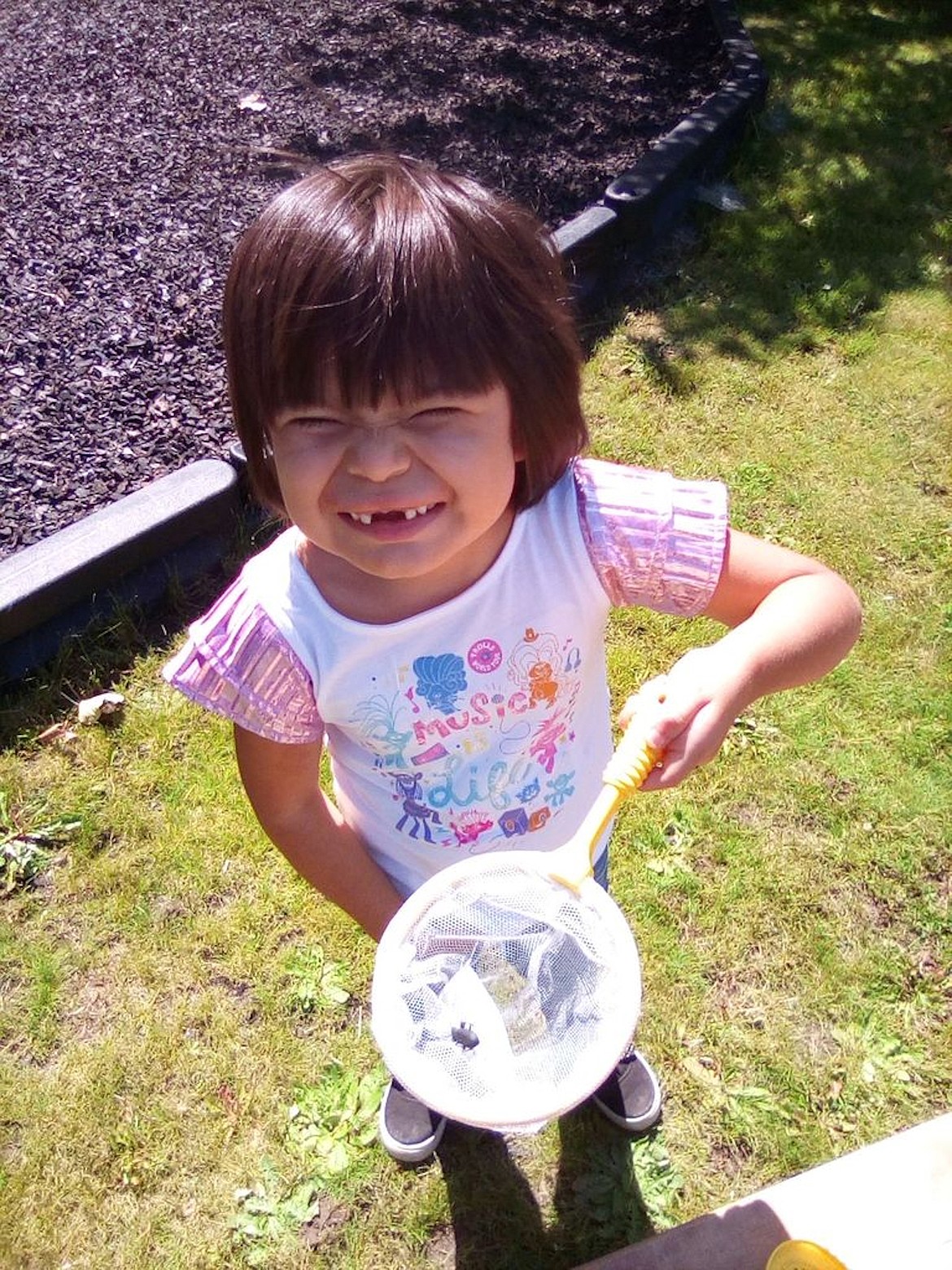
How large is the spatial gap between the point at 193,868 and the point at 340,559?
Answer: 1.60 metres

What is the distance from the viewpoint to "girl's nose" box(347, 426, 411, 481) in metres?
1.24

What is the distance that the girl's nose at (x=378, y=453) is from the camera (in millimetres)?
1238

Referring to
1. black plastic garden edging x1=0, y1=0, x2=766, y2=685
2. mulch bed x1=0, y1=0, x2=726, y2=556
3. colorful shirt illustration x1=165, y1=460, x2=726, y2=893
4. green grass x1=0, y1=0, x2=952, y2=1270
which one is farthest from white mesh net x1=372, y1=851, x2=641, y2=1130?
mulch bed x1=0, y1=0, x2=726, y2=556

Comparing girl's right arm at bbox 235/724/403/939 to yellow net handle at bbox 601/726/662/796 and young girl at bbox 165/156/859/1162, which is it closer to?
young girl at bbox 165/156/859/1162

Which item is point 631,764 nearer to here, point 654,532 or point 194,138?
point 654,532

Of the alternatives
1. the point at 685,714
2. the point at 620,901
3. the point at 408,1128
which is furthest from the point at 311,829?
the point at 620,901

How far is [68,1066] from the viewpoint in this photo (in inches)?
96.8

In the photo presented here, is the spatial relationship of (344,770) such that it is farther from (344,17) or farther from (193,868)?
(344,17)

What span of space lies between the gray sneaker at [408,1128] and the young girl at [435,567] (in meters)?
0.77

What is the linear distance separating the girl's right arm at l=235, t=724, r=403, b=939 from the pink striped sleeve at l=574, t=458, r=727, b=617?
56cm

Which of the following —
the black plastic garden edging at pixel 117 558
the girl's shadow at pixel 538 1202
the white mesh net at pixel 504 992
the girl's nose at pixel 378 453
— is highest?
the girl's nose at pixel 378 453

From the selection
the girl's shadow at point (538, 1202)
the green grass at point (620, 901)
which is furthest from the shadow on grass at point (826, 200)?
the girl's shadow at point (538, 1202)

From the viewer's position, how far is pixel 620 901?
2703 millimetres

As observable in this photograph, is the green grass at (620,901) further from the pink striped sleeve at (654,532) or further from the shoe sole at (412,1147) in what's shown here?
Answer: the pink striped sleeve at (654,532)
